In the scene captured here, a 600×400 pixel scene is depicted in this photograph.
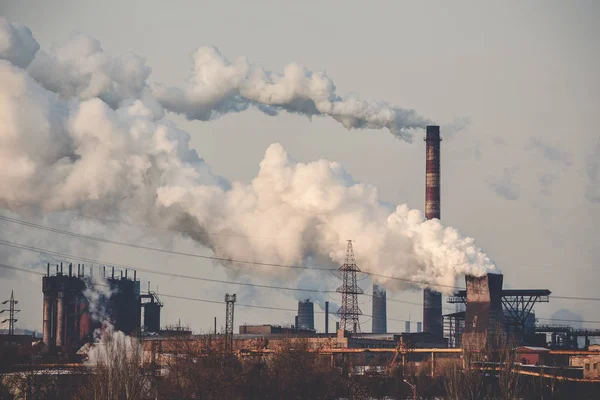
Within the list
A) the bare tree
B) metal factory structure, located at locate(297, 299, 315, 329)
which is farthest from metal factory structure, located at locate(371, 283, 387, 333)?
the bare tree

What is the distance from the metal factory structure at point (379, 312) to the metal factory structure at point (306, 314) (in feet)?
34.8

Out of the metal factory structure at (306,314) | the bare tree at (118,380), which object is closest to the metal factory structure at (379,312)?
the metal factory structure at (306,314)

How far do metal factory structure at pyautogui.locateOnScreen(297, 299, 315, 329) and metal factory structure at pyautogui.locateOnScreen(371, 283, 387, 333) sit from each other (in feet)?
34.8

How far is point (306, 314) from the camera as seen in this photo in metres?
148

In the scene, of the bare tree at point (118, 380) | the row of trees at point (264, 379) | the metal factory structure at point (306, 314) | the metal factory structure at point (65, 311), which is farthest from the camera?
the metal factory structure at point (306, 314)

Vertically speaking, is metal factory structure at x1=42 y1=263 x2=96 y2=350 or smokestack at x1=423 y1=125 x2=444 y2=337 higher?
smokestack at x1=423 y1=125 x2=444 y2=337

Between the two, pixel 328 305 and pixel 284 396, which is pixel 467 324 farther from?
pixel 328 305

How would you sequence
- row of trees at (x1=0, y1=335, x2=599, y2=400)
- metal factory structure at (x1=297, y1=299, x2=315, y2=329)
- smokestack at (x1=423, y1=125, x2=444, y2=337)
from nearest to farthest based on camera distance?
row of trees at (x1=0, y1=335, x2=599, y2=400), smokestack at (x1=423, y1=125, x2=444, y2=337), metal factory structure at (x1=297, y1=299, x2=315, y2=329)

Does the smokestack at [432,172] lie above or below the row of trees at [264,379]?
above

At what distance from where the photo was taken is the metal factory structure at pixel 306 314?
14575 cm

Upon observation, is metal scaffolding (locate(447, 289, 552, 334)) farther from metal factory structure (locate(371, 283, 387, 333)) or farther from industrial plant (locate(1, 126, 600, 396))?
metal factory structure (locate(371, 283, 387, 333))

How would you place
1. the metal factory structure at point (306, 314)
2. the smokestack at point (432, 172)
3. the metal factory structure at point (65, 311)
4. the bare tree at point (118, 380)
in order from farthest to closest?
the metal factory structure at point (306, 314) → the metal factory structure at point (65, 311) → the smokestack at point (432, 172) → the bare tree at point (118, 380)

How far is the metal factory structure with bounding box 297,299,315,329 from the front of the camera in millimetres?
145750

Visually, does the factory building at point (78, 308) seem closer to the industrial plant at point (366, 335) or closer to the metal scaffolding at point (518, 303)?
the industrial plant at point (366, 335)
